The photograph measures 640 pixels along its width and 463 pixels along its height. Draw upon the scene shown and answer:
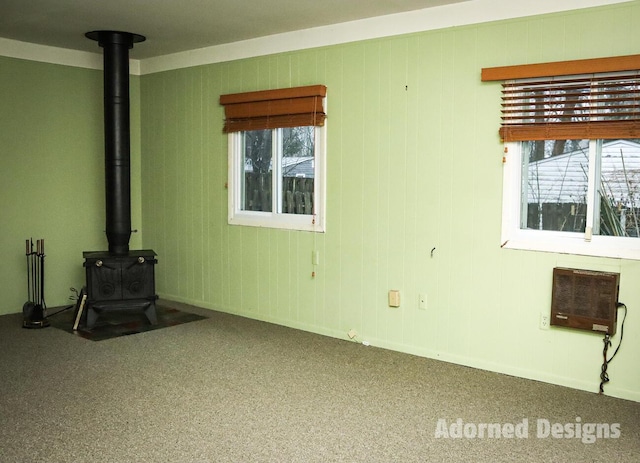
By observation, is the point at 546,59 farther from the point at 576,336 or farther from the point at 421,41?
the point at 576,336

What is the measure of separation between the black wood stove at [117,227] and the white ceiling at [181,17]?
1.03 ft

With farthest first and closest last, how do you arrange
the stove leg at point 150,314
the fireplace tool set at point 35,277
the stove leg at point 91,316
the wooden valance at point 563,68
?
1. the fireplace tool set at point 35,277
2. the stove leg at point 150,314
3. the stove leg at point 91,316
4. the wooden valance at point 563,68

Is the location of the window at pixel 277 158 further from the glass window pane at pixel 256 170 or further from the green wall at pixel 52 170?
the green wall at pixel 52 170

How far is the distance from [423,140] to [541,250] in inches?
43.7

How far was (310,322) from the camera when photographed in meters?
5.05

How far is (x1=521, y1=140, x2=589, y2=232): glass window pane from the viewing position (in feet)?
12.4

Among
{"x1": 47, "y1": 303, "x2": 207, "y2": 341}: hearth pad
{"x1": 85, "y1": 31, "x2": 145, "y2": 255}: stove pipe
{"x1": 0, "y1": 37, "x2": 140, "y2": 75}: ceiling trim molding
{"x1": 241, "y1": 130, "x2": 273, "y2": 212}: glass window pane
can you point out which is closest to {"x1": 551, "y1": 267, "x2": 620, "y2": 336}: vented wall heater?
{"x1": 241, "y1": 130, "x2": 273, "y2": 212}: glass window pane

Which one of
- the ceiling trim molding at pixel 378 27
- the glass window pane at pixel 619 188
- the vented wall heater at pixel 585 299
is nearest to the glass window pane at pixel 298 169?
the ceiling trim molding at pixel 378 27

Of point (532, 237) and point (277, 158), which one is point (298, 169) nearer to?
point (277, 158)

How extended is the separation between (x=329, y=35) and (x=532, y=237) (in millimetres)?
2200

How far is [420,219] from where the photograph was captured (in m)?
4.36

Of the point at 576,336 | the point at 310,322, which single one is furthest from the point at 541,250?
the point at 310,322

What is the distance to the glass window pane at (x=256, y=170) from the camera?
213 inches

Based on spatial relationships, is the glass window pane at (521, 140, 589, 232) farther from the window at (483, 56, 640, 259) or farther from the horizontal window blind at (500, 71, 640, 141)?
the horizontal window blind at (500, 71, 640, 141)
